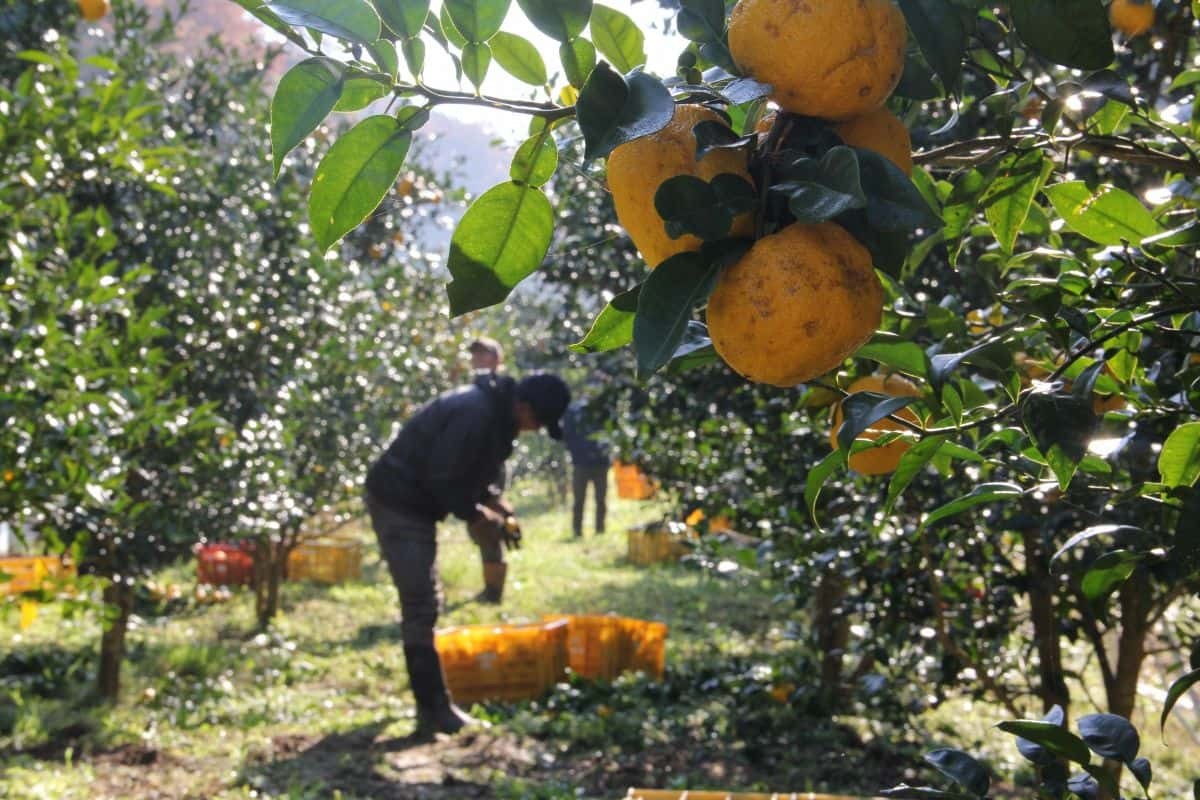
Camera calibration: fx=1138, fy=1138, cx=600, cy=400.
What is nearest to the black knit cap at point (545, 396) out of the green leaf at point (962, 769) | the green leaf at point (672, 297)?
the green leaf at point (962, 769)

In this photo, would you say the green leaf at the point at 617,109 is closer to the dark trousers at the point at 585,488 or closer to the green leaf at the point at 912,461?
the green leaf at the point at 912,461

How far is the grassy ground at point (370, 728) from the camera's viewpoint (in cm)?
391

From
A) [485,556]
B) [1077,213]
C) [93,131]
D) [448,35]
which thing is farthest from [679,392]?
[485,556]

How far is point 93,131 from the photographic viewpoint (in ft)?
Result: 10.3

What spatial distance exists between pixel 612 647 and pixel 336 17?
5.01 meters

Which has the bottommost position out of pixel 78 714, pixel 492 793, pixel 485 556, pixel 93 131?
pixel 492 793

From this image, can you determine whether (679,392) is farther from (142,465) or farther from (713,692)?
(142,465)

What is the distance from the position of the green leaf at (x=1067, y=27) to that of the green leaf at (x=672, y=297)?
0.24 metres

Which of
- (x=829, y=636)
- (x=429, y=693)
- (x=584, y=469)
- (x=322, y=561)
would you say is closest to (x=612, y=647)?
(x=429, y=693)

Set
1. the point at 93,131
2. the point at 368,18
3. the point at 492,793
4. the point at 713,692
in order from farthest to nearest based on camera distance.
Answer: the point at 713,692, the point at 492,793, the point at 93,131, the point at 368,18

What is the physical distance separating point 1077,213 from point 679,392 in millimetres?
2923

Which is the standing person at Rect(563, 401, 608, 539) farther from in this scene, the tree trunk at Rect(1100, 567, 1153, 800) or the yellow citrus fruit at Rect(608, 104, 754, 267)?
the yellow citrus fruit at Rect(608, 104, 754, 267)

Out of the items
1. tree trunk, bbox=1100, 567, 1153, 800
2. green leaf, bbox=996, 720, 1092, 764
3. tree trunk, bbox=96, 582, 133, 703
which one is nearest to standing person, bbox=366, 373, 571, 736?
tree trunk, bbox=96, 582, 133, 703

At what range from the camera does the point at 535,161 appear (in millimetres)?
807
